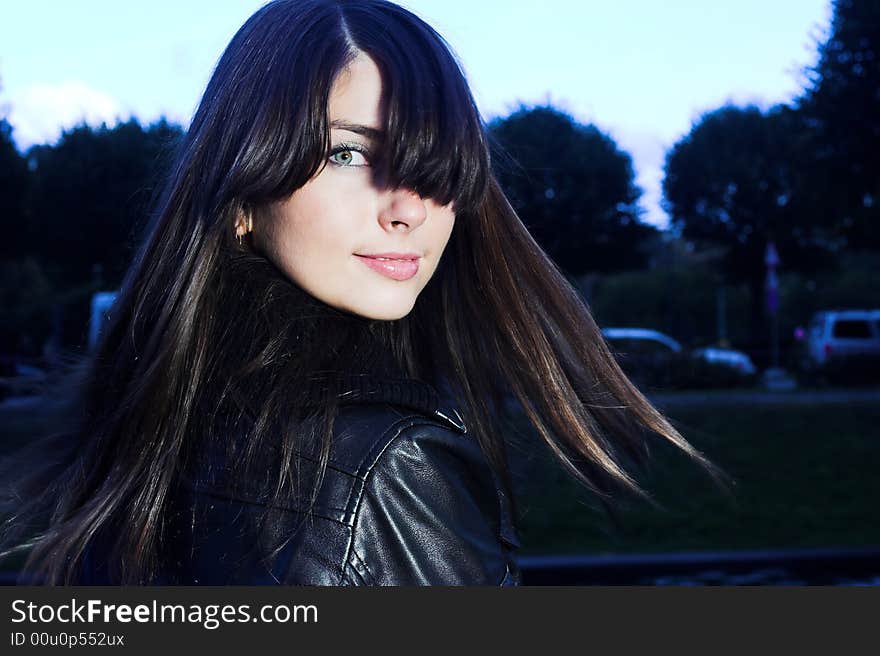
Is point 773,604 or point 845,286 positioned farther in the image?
→ point 845,286

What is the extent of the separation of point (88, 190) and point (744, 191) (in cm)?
1302

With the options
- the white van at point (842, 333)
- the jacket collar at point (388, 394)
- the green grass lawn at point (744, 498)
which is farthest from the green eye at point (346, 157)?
the white van at point (842, 333)

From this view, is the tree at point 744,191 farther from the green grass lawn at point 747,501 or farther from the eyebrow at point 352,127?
the eyebrow at point 352,127

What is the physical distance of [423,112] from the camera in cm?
152

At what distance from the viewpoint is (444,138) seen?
1.53 m

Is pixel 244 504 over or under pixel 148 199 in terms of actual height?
under

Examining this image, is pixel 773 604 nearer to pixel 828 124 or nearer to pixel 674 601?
pixel 674 601

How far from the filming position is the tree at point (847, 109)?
1279 centimetres

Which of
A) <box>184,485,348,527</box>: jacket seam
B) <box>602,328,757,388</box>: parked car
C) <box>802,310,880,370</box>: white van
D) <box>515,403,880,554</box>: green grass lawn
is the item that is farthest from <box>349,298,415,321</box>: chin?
<box>802,310,880,370</box>: white van

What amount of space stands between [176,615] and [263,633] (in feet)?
0.39

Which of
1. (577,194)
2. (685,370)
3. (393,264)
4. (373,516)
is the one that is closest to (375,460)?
(373,516)

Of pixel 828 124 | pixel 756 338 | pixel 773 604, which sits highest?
pixel 828 124

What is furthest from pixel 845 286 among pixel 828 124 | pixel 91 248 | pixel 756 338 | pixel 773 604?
pixel 773 604

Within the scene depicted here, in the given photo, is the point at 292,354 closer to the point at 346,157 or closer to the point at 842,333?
the point at 346,157
